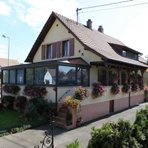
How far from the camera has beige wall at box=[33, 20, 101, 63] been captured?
16.9 metres

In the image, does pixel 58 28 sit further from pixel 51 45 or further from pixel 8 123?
pixel 8 123

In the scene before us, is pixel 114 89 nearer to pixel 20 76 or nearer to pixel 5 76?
pixel 20 76

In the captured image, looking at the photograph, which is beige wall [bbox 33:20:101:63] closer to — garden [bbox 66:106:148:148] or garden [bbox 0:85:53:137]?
garden [bbox 0:85:53:137]

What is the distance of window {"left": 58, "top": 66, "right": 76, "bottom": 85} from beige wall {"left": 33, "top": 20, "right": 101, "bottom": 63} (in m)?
2.31

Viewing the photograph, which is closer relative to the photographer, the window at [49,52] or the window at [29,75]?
the window at [29,75]

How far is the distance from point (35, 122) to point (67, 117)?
6.13ft

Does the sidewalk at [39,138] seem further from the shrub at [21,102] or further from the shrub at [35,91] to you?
the shrub at [21,102]

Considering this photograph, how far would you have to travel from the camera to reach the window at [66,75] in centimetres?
1375

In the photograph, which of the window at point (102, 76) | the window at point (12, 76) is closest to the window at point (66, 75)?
the window at point (102, 76)

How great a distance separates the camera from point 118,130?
643cm

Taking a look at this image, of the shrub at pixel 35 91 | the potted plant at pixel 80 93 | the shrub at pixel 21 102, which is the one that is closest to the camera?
→ the potted plant at pixel 80 93

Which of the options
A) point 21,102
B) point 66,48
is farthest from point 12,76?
point 66,48

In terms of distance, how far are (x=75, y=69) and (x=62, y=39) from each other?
4.62 m

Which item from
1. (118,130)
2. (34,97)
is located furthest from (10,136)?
(118,130)
